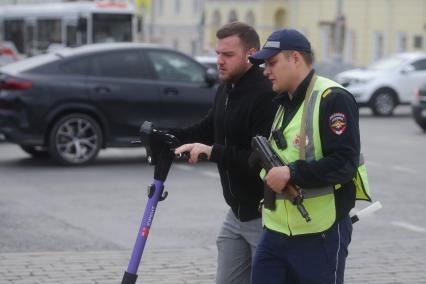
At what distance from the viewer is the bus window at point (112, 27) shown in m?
36.1

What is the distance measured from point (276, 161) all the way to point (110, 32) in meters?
32.2

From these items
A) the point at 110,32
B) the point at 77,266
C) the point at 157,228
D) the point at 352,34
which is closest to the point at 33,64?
the point at 157,228

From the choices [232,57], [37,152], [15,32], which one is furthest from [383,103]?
[232,57]

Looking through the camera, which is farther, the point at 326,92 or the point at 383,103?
the point at 383,103

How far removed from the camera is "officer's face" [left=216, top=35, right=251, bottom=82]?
5.36m

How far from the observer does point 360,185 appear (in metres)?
4.80

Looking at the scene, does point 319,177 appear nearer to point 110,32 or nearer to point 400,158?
point 400,158

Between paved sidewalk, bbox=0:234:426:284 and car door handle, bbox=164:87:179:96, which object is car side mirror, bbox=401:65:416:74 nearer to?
car door handle, bbox=164:87:179:96

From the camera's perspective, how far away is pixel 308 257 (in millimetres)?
4715

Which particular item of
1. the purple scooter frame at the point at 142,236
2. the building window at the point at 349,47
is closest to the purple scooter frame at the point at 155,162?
the purple scooter frame at the point at 142,236

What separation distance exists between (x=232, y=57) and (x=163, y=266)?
308cm

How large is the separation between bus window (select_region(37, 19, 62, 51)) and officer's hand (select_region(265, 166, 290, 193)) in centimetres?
3337

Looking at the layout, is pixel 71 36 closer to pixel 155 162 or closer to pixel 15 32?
pixel 15 32

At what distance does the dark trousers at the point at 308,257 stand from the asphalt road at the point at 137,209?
120 inches
